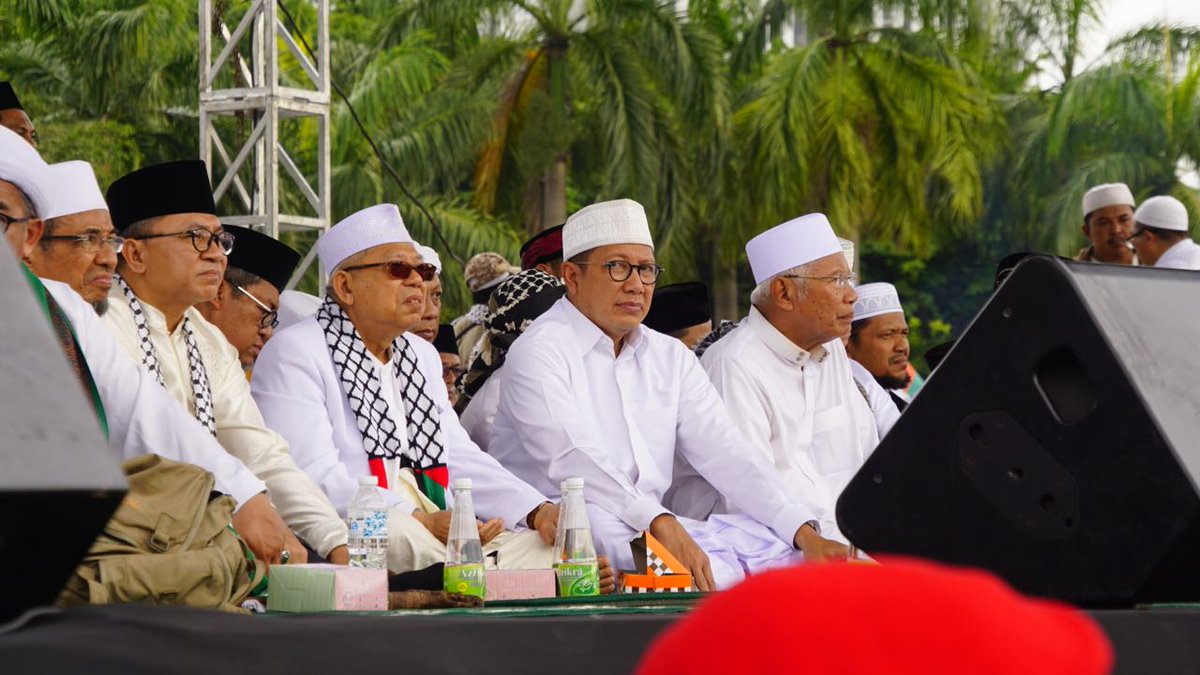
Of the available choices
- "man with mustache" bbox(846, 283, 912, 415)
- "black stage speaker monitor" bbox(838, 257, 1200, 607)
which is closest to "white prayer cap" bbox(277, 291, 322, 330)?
"man with mustache" bbox(846, 283, 912, 415)

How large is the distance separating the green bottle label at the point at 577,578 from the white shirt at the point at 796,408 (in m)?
1.64

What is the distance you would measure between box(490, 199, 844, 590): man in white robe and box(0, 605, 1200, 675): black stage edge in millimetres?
2935

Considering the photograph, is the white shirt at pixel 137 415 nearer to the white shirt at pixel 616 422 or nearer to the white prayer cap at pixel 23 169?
the white prayer cap at pixel 23 169

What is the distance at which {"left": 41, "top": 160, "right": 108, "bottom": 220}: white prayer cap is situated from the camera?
4.23 meters

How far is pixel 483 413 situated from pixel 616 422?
2.67 feet

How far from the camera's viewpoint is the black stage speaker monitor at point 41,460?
1.68 metres

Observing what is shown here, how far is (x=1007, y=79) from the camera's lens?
32469 millimetres

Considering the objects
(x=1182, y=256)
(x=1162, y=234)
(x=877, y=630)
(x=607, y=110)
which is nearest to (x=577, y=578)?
(x=877, y=630)

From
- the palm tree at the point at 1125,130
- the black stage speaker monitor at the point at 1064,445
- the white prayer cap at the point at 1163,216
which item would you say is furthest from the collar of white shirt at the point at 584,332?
the palm tree at the point at 1125,130

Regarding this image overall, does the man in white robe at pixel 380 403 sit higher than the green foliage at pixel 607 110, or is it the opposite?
the green foliage at pixel 607 110

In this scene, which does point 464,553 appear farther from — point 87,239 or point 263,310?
point 263,310

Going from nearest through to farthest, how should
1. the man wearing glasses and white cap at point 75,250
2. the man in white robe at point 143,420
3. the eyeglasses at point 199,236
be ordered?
the man in white robe at point 143,420 < the man wearing glasses and white cap at point 75,250 < the eyeglasses at point 199,236

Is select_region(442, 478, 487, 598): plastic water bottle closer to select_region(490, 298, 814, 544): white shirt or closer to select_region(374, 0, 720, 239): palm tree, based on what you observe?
select_region(490, 298, 814, 544): white shirt

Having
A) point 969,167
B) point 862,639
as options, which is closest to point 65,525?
point 862,639
